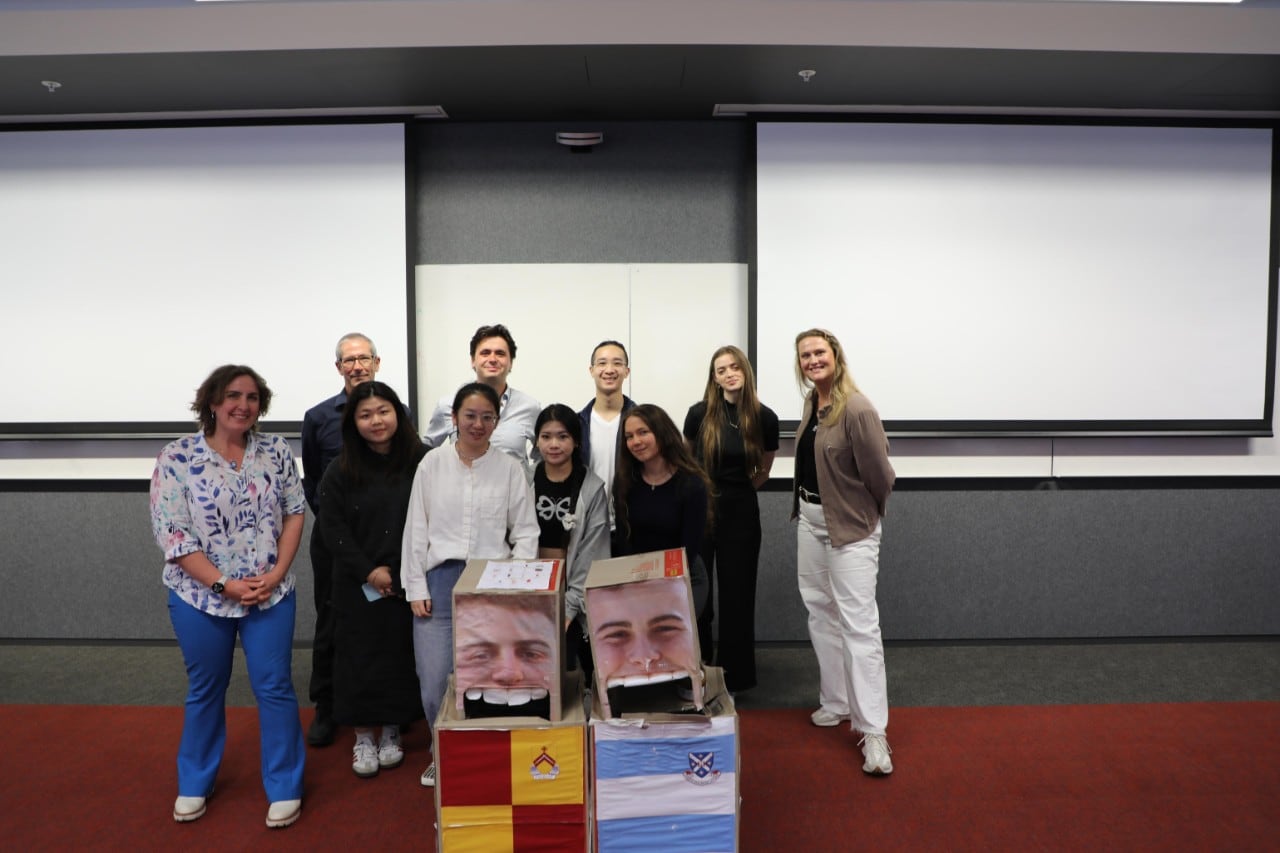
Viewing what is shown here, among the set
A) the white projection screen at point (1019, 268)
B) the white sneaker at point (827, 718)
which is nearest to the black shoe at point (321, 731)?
the white sneaker at point (827, 718)

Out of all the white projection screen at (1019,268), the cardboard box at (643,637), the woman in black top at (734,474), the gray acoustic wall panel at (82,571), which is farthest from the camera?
the gray acoustic wall panel at (82,571)

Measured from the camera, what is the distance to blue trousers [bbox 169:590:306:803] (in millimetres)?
2578

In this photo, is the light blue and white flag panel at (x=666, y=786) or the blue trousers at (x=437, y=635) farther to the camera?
the blue trousers at (x=437, y=635)

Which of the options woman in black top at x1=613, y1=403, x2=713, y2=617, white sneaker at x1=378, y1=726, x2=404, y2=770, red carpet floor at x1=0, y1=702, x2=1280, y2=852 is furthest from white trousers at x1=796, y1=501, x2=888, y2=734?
white sneaker at x1=378, y1=726, x2=404, y2=770

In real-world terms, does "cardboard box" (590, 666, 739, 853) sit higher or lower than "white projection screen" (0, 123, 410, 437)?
lower

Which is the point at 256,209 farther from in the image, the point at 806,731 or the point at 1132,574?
the point at 1132,574

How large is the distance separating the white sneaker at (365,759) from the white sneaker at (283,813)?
0.27 m

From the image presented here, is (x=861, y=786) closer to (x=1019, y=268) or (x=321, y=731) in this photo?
(x=321, y=731)

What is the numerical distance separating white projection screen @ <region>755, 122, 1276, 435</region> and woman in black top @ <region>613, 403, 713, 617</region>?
160 centimetres

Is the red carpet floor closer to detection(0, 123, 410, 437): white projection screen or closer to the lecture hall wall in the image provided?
the lecture hall wall

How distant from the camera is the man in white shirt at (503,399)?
3141 mm

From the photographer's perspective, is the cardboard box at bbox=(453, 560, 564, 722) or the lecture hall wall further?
the lecture hall wall

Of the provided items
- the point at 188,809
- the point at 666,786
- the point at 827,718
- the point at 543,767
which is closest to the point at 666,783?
the point at 666,786

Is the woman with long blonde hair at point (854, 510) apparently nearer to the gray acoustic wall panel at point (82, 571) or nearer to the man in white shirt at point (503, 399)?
the man in white shirt at point (503, 399)
